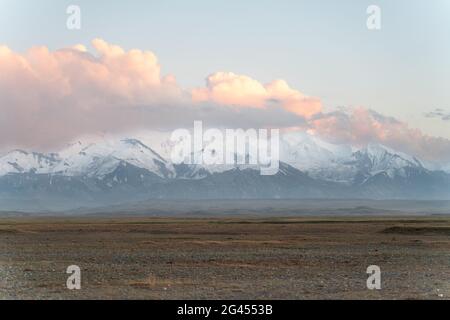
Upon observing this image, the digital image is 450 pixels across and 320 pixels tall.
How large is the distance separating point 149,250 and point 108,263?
12.1 metres

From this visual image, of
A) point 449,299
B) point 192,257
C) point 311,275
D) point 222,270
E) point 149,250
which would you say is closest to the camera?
point 449,299

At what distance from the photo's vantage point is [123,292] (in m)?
27.2

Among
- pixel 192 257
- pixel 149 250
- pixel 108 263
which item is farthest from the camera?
pixel 149 250

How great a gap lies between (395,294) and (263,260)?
16288 mm

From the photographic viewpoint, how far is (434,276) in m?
33.9
